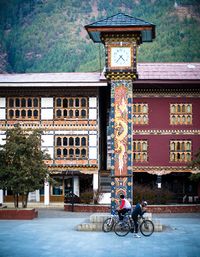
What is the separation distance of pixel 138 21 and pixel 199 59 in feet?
226

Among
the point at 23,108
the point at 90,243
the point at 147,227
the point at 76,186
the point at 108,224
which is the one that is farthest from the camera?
the point at 76,186

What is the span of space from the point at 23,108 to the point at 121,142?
21351 millimetres

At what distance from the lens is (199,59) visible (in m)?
89.6

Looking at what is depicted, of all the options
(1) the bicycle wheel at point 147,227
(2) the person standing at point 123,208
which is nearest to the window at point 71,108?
(2) the person standing at point 123,208

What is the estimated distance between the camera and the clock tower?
22.3 m

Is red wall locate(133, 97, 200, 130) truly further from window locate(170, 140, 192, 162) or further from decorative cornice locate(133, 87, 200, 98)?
window locate(170, 140, 192, 162)

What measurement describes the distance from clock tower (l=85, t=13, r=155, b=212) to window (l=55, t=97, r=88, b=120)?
19.7 metres

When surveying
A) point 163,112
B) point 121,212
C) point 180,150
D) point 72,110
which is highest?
point 72,110

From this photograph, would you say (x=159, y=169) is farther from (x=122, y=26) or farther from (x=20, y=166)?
(x=122, y=26)

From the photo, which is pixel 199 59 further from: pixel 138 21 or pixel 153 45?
pixel 138 21

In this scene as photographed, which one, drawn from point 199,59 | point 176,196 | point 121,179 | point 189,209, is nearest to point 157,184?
point 176,196

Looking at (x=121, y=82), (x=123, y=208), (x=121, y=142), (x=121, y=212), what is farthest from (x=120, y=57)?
(x=121, y=212)

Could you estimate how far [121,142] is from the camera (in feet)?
73.5

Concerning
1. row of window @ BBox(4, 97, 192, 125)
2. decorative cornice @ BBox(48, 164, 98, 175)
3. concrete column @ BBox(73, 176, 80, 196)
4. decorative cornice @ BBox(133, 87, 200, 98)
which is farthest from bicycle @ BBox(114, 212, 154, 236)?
→ concrete column @ BBox(73, 176, 80, 196)
